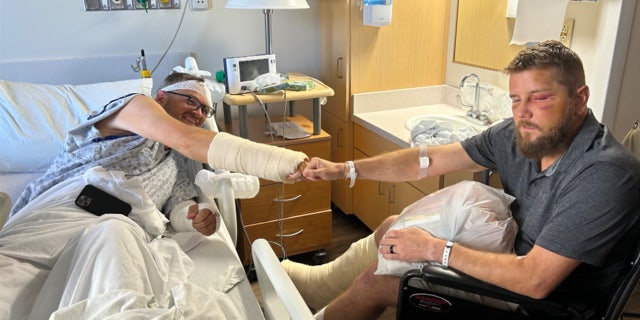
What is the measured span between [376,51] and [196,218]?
144cm

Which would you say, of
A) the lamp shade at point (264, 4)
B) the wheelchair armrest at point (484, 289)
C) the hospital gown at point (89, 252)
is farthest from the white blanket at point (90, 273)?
the lamp shade at point (264, 4)

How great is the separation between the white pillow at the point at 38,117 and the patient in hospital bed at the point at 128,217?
0.45m

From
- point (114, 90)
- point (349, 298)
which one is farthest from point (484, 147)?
point (114, 90)

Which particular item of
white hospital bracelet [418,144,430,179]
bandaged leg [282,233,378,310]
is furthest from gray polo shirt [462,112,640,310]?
bandaged leg [282,233,378,310]

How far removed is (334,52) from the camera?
2.66 m

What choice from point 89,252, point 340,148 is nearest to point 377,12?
point 340,148

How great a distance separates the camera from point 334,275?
66.2 inches

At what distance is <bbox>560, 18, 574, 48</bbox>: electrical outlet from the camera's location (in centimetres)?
193

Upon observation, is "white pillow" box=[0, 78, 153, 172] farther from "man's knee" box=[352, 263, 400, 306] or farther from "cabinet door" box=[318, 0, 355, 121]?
"man's knee" box=[352, 263, 400, 306]

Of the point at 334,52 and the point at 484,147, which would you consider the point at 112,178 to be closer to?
the point at 484,147

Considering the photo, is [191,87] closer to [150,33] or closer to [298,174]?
[298,174]

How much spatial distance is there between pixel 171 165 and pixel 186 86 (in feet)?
0.96

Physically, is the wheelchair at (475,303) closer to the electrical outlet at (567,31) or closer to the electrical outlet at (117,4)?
the electrical outlet at (567,31)

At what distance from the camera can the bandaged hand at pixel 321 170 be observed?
1495 mm
